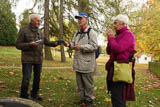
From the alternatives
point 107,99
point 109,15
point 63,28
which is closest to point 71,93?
point 107,99

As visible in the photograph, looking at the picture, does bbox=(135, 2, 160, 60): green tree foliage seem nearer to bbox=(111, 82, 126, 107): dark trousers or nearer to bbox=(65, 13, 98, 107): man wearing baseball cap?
bbox=(65, 13, 98, 107): man wearing baseball cap

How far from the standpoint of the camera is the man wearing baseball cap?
3.74m

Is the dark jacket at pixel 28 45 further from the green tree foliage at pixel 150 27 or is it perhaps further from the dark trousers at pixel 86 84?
the green tree foliage at pixel 150 27

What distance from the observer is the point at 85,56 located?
379 centimetres

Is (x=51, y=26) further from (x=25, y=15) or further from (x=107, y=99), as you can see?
(x=107, y=99)

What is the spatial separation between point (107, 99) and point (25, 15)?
39.8 ft

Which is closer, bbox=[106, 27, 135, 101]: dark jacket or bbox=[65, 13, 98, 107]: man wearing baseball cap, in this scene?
bbox=[106, 27, 135, 101]: dark jacket

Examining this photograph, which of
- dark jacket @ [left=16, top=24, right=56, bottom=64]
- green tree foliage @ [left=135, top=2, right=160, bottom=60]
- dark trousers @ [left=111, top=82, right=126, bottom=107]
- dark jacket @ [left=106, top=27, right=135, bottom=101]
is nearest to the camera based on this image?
dark jacket @ [left=106, top=27, right=135, bottom=101]

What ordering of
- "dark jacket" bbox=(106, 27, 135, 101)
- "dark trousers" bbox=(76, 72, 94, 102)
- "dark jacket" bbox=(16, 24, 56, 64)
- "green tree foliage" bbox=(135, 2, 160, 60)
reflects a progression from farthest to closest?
"green tree foliage" bbox=(135, 2, 160, 60) < "dark trousers" bbox=(76, 72, 94, 102) < "dark jacket" bbox=(16, 24, 56, 64) < "dark jacket" bbox=(106, 27, 135, 101)

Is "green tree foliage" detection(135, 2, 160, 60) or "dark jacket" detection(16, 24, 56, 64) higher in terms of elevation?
"green tree foliage" detection(135, 2, 160, 60)

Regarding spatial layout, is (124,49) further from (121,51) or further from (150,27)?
(150,27)

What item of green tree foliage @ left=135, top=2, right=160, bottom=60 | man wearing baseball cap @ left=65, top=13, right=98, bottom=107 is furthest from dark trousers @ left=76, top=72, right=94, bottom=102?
green tree foliage @ left=135, top=2, right=160, bottom=60

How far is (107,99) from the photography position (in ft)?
15.2

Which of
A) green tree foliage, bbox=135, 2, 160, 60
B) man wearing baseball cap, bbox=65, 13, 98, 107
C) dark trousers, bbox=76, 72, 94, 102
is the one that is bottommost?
dark trousers, bbox=76, 72, 94, 102
